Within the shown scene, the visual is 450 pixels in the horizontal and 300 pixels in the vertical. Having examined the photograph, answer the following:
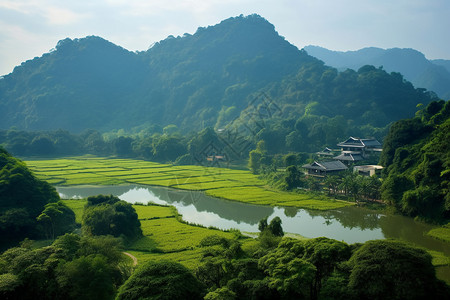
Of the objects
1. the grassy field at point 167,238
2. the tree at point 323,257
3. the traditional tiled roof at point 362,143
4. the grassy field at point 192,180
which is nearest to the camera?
the tree at point 323,257

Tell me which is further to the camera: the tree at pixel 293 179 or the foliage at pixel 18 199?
the tree at pixel 293 179

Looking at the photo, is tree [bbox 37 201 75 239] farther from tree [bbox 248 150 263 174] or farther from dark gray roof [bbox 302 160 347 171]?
tree [bbox 248 150 263 174]

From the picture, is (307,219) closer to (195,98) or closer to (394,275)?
(394,275)

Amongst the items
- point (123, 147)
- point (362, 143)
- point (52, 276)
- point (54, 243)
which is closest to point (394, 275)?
point (52, 276)

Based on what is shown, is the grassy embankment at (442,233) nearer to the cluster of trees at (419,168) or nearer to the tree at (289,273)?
the cluster of trees at (419,168)

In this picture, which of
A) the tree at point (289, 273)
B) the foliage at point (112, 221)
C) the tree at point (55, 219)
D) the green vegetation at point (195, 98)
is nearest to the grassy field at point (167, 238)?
the foliage at point (112, 221)

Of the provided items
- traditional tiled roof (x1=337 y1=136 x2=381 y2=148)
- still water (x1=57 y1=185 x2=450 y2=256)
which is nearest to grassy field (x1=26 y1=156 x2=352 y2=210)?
still water (x1=57 y1=185 x2=450 y2=256)
